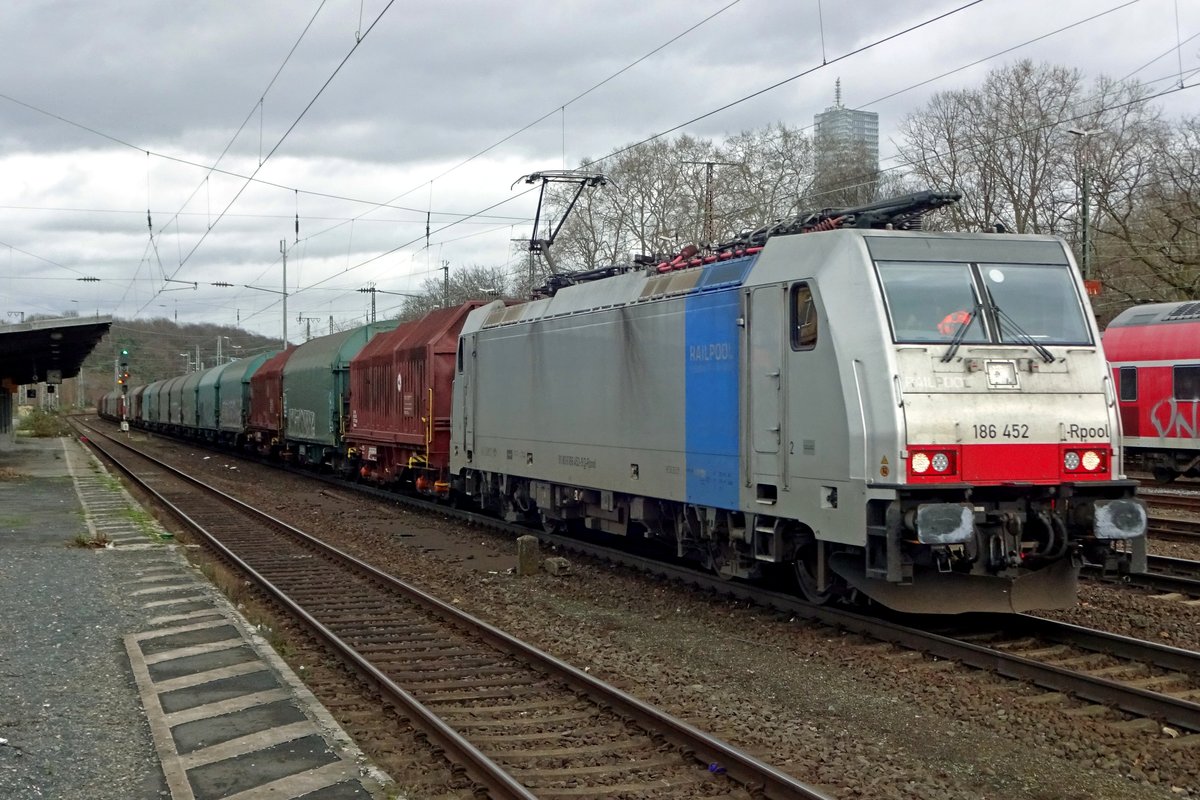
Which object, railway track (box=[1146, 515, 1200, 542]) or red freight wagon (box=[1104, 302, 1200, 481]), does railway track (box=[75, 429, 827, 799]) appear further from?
red freight wagon (box=[1104, 302, 1200, 481])

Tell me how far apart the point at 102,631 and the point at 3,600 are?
2025 mm

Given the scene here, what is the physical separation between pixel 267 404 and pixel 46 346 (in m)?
7.37

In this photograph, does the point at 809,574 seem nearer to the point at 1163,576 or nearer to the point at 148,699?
the point at 1163,576

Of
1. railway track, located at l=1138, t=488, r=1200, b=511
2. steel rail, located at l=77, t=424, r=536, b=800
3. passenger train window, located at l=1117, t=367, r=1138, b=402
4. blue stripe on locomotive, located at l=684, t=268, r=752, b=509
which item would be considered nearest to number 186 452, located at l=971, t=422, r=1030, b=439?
blue stripe on locomotive, located at l=684, t=268, r=752, b=509

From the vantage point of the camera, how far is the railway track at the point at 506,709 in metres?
5.93

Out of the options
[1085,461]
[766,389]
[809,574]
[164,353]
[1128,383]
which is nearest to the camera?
[1085,461]

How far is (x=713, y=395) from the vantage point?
34.9ft

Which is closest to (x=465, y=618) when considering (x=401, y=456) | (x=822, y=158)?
(x=401, y=456)

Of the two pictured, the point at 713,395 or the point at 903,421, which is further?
the point at 713,395

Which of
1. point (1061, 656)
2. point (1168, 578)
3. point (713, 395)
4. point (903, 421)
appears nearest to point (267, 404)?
point (713, 395)

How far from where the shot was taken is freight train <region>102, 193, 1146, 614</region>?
829cm

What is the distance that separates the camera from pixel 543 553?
15.1 meters

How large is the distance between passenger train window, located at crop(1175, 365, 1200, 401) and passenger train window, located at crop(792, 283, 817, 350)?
1669 cm

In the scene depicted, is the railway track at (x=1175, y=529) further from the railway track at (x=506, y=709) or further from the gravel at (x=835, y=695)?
the railway track at (x=506, y=709)
